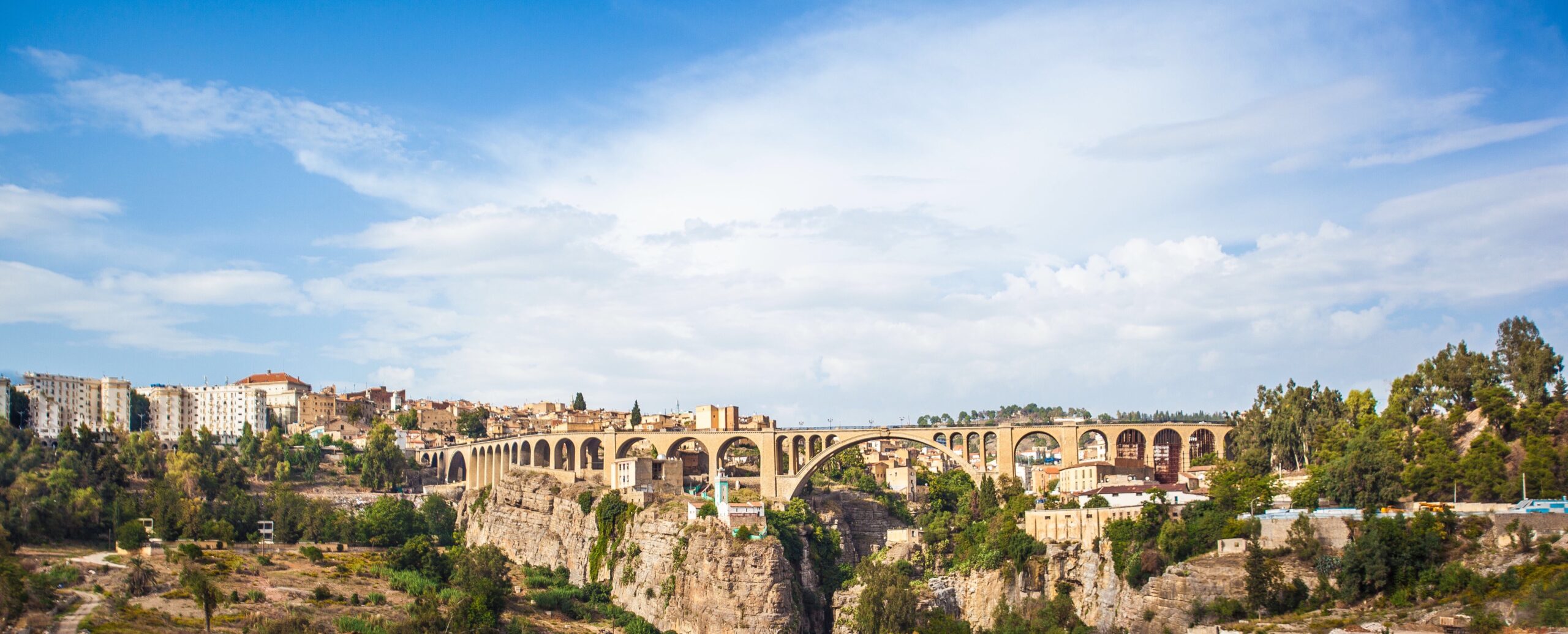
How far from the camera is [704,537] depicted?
6538cm

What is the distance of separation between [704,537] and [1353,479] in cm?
2955

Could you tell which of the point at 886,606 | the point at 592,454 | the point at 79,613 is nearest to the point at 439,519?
the point at 592,454

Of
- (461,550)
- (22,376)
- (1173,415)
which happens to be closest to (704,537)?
(461,550)

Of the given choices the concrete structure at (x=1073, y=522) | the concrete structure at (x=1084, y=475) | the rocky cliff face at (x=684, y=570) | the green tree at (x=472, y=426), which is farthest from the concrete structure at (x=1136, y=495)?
the green tree at (x=472, y=426)

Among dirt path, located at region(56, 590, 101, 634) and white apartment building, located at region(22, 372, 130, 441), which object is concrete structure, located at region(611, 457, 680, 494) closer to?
dirt path, located at region(56, 590, 101, 634)

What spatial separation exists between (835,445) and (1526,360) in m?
36.5

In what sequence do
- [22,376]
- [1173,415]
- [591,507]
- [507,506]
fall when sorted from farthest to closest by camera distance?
[1173,415]
[22,376]
[507,506]
[591,507]

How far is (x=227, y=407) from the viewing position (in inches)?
5226

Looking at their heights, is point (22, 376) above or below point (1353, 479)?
above

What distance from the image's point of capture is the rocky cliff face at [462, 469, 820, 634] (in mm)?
62781

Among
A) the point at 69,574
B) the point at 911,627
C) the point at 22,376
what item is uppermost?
the point at 22,376

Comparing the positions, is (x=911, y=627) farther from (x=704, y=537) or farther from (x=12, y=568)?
(x=12, y=568)

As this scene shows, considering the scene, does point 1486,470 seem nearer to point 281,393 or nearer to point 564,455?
point 564,455

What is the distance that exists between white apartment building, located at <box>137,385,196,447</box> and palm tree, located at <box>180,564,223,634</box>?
71.3 meters
